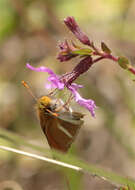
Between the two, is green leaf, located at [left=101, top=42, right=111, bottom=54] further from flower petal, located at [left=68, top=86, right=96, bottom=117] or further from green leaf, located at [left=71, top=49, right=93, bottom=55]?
flower petal, located at [left=68, top=86, right=96, bottom=117]

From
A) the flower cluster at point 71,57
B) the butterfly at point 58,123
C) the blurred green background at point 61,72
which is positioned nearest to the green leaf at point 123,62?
the flower cluster at point 71,57

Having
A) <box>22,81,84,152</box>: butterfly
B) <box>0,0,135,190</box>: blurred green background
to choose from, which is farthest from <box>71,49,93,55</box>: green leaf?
<box>0,0,135,190</box>: blurred green background

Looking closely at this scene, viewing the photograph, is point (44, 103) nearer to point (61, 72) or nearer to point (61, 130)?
point (61, 130)

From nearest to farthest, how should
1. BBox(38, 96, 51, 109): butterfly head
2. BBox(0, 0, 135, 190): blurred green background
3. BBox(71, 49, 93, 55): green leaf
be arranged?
1. BBox(71, 49, 93, 55): green leaf
2. BBox(38, 96, 51, 109): butterfly head
3. BBox(0, 0, 135, 190): blurred green background

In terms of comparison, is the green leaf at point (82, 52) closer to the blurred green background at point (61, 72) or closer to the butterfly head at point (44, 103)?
the butterfly head at point (44, 103)

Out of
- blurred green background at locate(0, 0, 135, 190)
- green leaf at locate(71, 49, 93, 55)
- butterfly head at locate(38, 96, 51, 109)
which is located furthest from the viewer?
blurred green background at locate(0, 0, 135, 190)

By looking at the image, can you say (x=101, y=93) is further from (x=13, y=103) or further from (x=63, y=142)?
(x=63, y=142)

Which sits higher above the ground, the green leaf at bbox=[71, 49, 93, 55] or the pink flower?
the green leaf at bbox=[71, 49, 93, 55]

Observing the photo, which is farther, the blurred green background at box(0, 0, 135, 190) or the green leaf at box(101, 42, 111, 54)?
the blurred green background at box(0, 0, 135, 190)

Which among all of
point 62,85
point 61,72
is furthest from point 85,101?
point 61,72

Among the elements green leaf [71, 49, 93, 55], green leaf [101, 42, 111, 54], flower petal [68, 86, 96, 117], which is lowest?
flower petal [68, 86, 96, 117]
